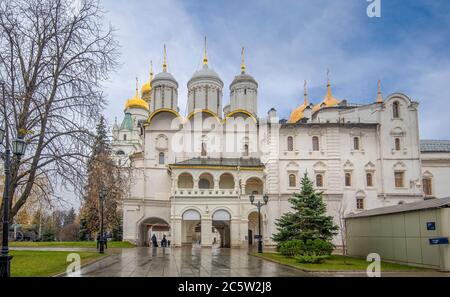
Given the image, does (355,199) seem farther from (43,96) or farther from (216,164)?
(43,96)

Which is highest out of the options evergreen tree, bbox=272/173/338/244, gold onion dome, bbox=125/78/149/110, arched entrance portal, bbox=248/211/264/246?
gold onion dome, bbox=125/78/149/110

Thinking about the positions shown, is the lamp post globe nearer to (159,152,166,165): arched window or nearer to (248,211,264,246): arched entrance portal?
(159,152,166,165): arched window

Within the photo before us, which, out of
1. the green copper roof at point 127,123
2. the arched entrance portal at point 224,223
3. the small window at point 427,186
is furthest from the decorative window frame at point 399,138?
the green copper roof at point 127,123

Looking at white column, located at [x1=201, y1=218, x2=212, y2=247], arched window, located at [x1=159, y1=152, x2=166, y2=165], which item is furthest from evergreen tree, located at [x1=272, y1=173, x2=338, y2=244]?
arched window, located at [x1=159, y1=152, x2=166, y2=165]

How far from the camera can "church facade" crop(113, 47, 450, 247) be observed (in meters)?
40.6

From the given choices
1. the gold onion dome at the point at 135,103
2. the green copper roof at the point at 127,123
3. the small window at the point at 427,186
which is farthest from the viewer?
the green copper roof at the point at 127,123

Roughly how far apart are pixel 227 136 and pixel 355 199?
52.5 ft

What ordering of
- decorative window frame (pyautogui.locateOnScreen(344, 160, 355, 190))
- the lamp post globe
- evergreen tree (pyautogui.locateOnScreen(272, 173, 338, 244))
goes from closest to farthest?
the lamp post globe → evergreen tree (pyautogui.locateOnScreen(272, 173, 338, 244)) → decorative window frame (pyautogui.locateOnScreen(344, 160, 355, 190))

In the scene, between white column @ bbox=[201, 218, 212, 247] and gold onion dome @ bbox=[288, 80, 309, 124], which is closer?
white column @ bbox=[201, 218, 212, 247]

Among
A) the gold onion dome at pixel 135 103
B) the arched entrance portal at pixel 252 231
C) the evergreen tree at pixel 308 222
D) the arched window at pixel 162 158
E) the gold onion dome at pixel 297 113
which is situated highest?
the gold onion dome at pixel 135 103

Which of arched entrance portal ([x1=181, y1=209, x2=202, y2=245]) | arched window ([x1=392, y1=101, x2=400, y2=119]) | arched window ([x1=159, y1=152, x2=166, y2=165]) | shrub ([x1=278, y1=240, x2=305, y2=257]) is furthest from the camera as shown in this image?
arched window ([x1=159, y1=152, x2=166, y2=165])

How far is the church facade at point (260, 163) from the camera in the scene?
4062 centimetres

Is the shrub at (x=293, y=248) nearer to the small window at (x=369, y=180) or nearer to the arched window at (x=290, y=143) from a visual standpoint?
the arched window at (x=290, y=143)
